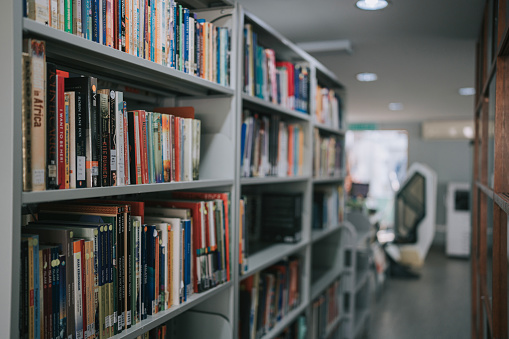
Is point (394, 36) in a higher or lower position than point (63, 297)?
higher

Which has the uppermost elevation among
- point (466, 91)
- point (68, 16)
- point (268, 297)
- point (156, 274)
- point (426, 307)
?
point (466, 91)

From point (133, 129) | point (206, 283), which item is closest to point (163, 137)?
point (133, 129)

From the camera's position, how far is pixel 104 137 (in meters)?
1.18

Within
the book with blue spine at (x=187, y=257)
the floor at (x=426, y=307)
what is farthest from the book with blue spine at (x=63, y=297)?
the floor at (x=426, y=307)

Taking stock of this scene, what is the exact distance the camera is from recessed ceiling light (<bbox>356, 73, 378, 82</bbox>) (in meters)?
4.30

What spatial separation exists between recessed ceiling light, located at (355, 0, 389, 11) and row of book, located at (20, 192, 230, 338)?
54.0 inches

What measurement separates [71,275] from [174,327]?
850 millimetres

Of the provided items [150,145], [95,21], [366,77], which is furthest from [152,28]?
[366,77]

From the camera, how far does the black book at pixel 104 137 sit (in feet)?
3.83

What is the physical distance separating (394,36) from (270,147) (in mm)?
1355

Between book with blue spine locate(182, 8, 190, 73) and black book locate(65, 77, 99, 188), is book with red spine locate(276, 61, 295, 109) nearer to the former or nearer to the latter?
book with blue spine locate(182, 8, 190, 73)

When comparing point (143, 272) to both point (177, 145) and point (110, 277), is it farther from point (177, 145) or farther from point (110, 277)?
point (177, 145)

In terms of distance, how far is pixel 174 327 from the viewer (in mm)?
1858

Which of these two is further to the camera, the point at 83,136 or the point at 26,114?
the point at 83,136
